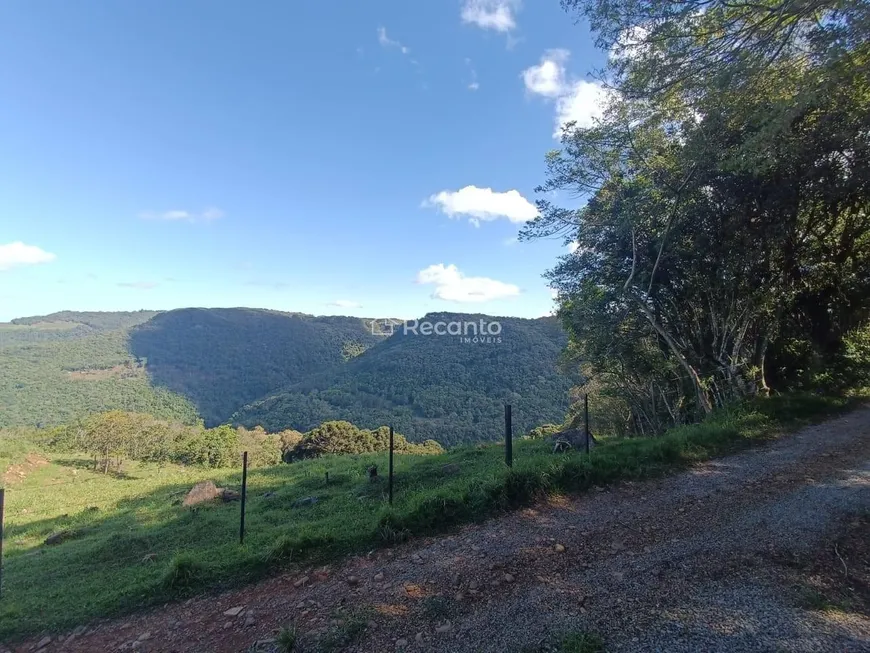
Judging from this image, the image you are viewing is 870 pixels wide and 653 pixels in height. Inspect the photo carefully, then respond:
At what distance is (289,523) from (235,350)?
526 ft

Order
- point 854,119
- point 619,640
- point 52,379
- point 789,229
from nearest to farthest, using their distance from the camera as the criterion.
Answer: point 619,640 → point 854,119 → point 789,229 → point 52,379

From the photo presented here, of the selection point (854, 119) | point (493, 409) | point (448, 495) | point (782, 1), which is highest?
point (782, 1)

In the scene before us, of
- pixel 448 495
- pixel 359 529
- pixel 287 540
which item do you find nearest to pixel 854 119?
pixel 448 495

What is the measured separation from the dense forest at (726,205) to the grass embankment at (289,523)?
2553 millimetres

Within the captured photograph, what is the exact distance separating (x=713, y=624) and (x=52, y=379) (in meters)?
149

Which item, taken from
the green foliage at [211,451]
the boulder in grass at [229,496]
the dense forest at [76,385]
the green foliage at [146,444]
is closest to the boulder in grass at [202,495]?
the boulder in grass at [229,496]

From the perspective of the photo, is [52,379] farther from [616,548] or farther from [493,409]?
[616,548]

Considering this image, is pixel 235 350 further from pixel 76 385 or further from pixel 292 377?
pixel 76 385

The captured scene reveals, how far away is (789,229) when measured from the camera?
975 cm

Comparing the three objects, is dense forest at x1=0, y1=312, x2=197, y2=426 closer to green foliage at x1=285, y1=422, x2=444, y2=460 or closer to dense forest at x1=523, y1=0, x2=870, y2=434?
green foliage at x1=285, y1=422, x2=444, y2=460

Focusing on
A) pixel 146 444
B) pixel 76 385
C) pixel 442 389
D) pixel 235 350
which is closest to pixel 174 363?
pixel 235 350

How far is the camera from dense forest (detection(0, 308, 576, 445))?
7175 cm

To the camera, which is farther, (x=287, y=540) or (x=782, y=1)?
(x=782, y=1)

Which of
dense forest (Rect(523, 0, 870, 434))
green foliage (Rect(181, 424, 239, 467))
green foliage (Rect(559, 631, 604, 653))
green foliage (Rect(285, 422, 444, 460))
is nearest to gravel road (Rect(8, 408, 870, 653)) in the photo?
green foliage (Rect(559, 631, 604, 653))
